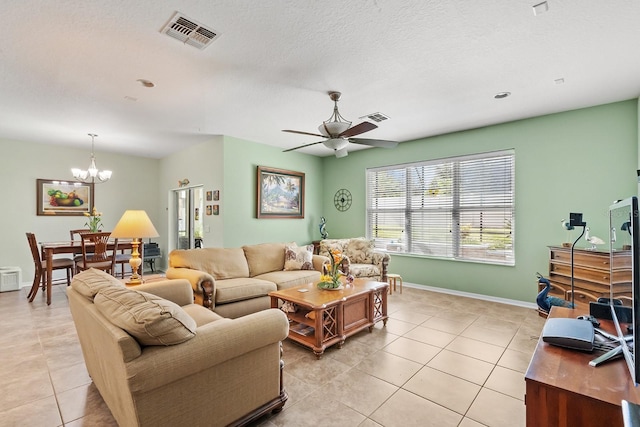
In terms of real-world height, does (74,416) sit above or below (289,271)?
below

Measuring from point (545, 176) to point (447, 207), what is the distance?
139 cm

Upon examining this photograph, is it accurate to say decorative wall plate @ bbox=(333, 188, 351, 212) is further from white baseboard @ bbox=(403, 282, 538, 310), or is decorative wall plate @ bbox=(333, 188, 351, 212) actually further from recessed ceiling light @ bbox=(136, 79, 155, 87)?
recessed ceiling light @ bbox=(136, 79, 155, 87)

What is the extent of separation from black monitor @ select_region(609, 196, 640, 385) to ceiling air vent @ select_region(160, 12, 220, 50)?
2.63 meters

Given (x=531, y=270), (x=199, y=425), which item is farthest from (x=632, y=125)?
(x=199, y=425)

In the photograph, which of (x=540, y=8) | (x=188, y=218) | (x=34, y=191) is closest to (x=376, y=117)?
(x=540, y=8)

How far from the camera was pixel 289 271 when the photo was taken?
14.6 feet

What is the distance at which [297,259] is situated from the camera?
456 cm

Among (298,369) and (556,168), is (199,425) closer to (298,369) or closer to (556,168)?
(298,369)

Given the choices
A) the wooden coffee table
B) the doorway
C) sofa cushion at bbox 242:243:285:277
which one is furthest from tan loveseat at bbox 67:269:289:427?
the doorway

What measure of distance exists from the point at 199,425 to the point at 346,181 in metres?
5.32

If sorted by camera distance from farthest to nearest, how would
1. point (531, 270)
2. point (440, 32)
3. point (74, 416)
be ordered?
point (531, 270) < point (440, 32) < point (74, 416)

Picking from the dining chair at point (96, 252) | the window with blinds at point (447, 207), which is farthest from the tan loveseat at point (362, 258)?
the dining chair at point (96, 252)

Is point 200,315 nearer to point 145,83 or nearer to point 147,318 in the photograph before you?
point 147,318

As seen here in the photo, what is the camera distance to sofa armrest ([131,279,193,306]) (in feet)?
8.88
